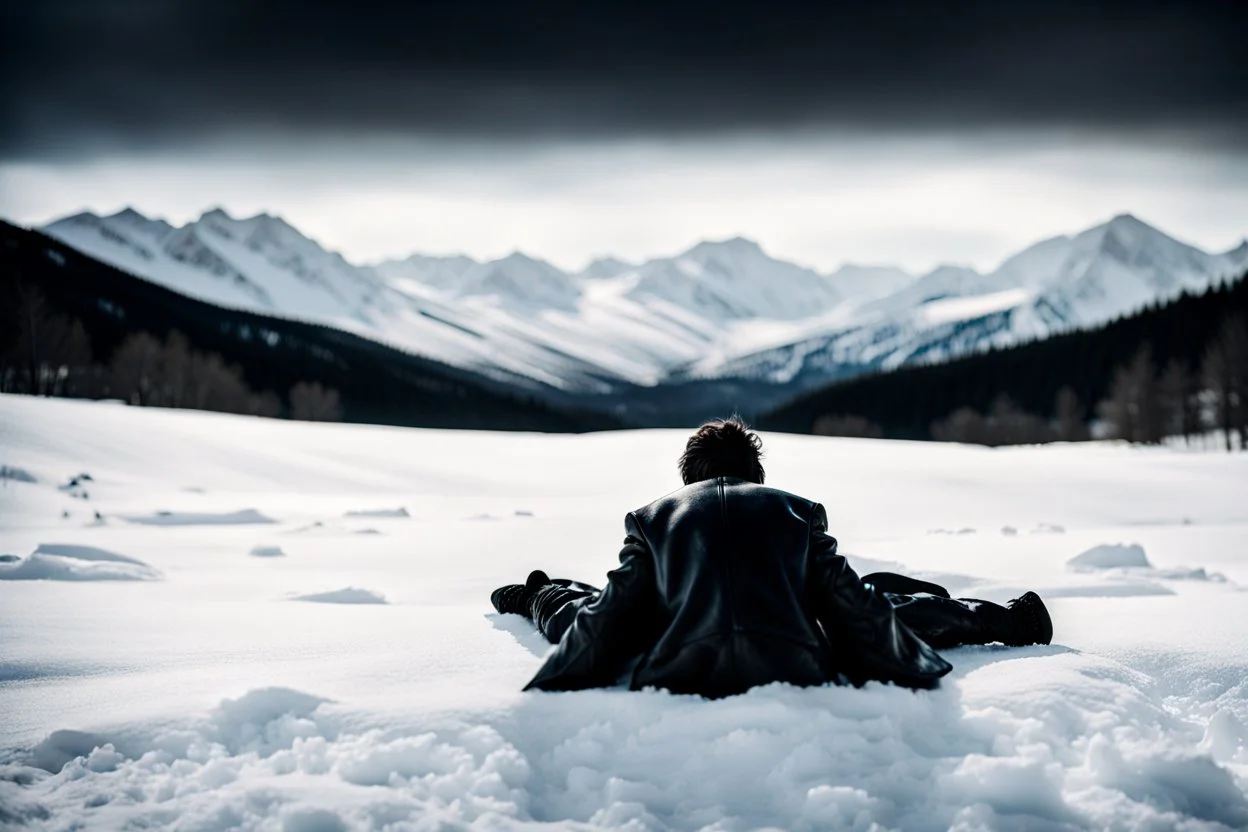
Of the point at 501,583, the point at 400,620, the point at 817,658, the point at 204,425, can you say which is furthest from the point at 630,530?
the point at 204,425

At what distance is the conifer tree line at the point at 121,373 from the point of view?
51469 millimetres

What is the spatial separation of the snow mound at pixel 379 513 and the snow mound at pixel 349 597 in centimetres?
788

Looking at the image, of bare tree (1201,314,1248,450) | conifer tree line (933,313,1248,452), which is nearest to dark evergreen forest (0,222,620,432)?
conifer tree line (933,313,1248,452)

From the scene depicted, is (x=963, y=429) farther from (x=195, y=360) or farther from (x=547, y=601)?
(x=547, y=601)

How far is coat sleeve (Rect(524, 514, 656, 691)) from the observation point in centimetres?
383

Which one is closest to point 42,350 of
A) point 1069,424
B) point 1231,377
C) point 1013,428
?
point 1231,377

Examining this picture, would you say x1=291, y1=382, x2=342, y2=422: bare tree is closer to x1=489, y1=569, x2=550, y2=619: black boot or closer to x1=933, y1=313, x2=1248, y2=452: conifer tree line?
x1=933, y1=313, x2=1248, y2=452: conifer tree line

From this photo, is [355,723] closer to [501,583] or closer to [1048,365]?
[501,583]

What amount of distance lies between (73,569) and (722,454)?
683cm

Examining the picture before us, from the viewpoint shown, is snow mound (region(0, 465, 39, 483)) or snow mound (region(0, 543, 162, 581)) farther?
snow mound (region(0, 465, 39, 483))

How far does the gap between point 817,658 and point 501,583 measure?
5244 millimetres

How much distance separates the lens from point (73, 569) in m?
8.12

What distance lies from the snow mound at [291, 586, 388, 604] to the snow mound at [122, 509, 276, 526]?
281 inches

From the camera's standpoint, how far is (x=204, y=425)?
24.9m
